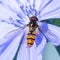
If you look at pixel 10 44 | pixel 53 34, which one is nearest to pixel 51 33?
pixel 53 34

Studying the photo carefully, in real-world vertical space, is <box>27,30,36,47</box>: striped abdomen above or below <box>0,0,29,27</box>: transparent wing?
below

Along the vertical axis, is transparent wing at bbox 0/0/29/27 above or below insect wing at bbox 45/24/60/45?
above

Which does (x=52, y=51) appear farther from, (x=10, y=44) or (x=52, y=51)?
(x=10, y=44)

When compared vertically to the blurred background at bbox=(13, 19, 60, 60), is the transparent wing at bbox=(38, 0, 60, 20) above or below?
above

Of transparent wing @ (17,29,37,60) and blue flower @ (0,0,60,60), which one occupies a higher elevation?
blue flower @ (0,0,60,60)

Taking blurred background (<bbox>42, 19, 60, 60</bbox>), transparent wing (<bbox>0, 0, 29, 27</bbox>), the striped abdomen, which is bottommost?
blurred background (<bbox>42, 19, 60, 60</bbox>)
